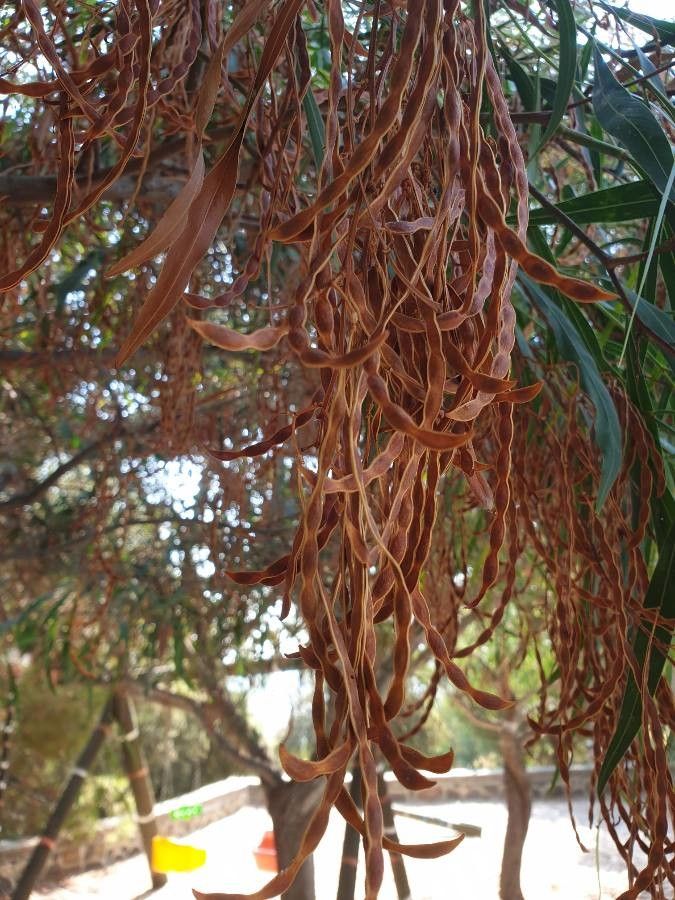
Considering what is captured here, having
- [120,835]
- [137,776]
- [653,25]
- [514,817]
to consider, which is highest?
[653,25]

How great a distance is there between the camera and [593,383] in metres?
0.47

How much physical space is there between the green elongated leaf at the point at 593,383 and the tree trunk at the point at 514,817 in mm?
1808

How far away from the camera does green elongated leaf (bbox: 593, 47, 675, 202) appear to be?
0.39 metres

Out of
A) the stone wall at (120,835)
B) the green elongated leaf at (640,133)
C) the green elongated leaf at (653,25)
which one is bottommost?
the stone wall at (120,835)

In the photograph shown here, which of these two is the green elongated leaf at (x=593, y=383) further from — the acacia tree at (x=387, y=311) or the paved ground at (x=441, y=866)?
the paved ground at (x=441, y=866)

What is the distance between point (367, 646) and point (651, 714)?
0.84 ft

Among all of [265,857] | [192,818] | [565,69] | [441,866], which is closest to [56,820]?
[265,857]

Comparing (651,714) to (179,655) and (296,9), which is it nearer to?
(296,9)

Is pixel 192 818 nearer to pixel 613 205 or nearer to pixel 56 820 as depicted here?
pixel 56 820

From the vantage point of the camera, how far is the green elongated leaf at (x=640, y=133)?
1.28ft

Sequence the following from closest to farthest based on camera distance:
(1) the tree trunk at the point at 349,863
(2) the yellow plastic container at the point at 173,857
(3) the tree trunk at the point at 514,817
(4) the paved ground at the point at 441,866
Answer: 1. (1) the tree trunk at the point at 349,863
2. (3) the tree trunk at the point at 514,817
3. (4) the paved ground at the point at 441,866
4. (2) the yellow plastic container at the point at 173,857

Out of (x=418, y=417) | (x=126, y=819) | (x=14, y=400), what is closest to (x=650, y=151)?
(x=418, y=417)

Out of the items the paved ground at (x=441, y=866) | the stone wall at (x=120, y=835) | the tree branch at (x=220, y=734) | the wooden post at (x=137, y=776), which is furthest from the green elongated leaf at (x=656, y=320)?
the stone wall at (x=120, y=835)

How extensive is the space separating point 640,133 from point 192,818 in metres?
4.21
